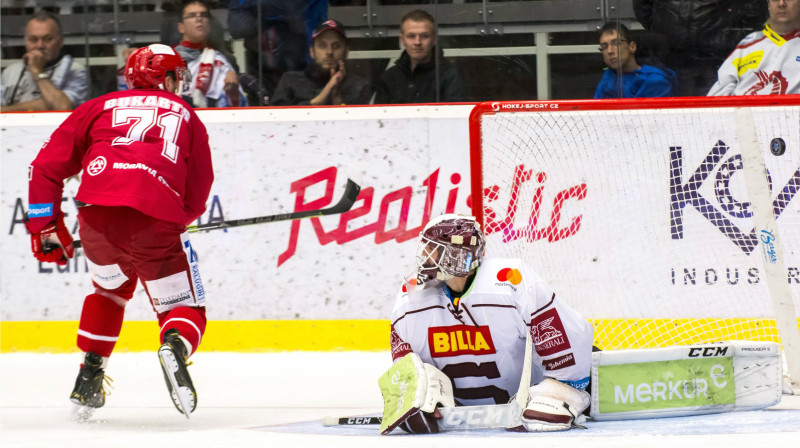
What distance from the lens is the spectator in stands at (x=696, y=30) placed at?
209 inches

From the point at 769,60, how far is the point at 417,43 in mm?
1601

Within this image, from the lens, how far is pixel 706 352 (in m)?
3.38

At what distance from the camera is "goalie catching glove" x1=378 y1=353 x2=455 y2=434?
3088 millimetres

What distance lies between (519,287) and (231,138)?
264 cm

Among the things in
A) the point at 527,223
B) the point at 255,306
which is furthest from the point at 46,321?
the point at 527,223

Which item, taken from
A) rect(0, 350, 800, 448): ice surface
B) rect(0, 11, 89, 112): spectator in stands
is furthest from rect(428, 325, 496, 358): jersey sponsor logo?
rect(0, 11, 89, 112): spectator in stands

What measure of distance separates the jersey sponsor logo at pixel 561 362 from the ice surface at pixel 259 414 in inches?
7.2

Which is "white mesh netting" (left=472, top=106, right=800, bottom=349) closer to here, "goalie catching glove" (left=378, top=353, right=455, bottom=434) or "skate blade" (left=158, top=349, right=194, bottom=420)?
"goalie catching glove" (left=378, top=353, right=455, bottom=434)

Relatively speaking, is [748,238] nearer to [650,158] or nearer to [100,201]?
[650,158]

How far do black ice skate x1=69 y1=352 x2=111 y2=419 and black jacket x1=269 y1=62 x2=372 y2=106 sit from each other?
211 cm

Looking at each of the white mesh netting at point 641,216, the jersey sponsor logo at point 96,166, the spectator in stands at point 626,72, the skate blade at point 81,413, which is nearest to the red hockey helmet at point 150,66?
the jersey sponsor logo at point 96,166

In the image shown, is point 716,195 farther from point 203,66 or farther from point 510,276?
point 203,66

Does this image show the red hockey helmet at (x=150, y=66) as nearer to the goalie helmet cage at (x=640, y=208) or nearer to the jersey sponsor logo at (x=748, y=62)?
the goalie helmet cage at (x=640, y=208)

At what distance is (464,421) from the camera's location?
3.15m
